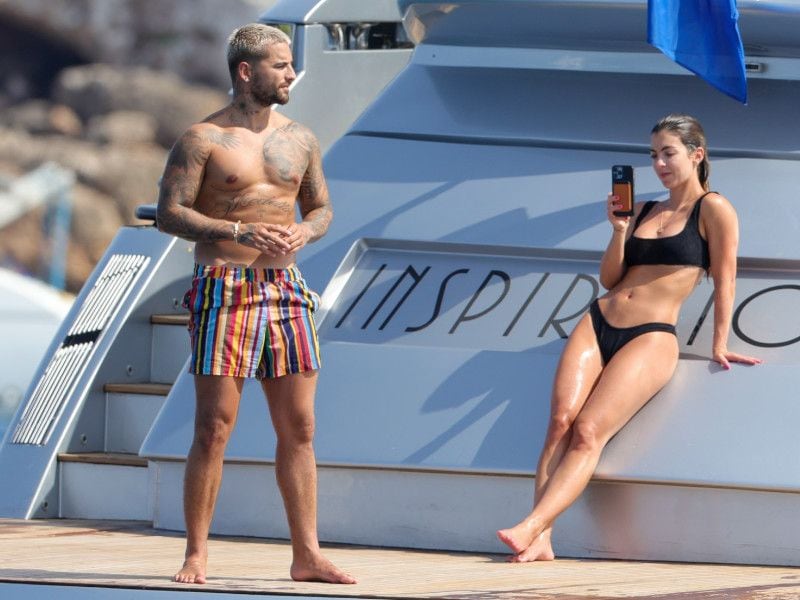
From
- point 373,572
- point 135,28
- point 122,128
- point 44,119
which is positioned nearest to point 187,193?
point 373,572

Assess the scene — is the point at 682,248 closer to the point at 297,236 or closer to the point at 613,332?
the point at 613,332

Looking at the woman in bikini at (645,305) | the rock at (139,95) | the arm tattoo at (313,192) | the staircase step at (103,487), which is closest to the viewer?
the arm tattoo at (313,192)

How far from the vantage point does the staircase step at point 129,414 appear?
7.16 metres

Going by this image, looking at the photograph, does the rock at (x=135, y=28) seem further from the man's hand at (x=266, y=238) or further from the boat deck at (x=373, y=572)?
the man's hand at (x=266, y=238)

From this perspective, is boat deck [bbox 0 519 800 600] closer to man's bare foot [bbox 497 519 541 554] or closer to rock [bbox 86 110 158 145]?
man's bare foot [bbox 497 519 541 554]

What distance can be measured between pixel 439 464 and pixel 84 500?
1.82m

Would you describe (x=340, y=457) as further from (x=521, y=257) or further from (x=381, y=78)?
(x=381, y=78)

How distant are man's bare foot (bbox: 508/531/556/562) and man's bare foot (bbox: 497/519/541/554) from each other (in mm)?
69

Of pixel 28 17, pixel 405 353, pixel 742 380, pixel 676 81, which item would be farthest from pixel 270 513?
pixel 28 17

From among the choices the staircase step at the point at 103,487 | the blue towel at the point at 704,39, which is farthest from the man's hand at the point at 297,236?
the staircase step at the point at 103,487


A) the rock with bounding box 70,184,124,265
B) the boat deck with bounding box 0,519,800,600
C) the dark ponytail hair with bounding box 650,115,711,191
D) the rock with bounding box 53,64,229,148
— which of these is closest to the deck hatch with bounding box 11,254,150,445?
the boat deck with bounding box 0,519,800,600

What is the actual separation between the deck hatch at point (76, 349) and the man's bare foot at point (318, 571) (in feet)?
8.34

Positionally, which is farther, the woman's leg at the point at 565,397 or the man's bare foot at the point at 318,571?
the woman's leg at the point at 565,397

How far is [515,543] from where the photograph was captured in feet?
17.2
